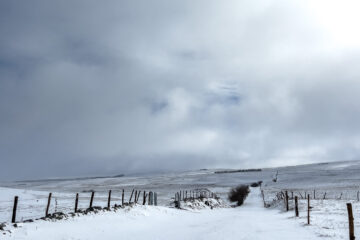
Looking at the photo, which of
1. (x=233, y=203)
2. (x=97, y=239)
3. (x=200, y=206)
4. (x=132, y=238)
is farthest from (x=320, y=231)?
(x=233, y=203)

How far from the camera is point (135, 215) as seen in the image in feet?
92.1

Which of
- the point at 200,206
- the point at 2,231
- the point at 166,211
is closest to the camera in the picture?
the point at 2,231

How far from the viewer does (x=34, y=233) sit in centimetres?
1667

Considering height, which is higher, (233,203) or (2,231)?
(2,231)

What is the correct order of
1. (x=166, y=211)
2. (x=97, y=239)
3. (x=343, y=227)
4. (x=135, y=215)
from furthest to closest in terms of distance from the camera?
(x=166, y=211) → (x=135, y=215) → (x=343, y=227) → (x=97, y=239)

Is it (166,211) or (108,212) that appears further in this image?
(166,211)

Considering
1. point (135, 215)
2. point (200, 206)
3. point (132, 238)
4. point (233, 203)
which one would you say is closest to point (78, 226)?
point (132, 238)

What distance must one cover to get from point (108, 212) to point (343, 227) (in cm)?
1569

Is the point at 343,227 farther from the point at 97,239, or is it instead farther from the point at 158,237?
the point at 97,239

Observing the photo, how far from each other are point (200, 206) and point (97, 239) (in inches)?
1332

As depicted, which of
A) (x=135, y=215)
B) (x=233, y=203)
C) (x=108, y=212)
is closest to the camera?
(x=108, y=212)

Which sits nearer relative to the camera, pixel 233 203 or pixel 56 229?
pixel 56 229

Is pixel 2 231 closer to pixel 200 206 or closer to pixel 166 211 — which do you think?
pixel 166 211

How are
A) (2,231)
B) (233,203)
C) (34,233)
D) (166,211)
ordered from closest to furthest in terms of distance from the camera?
(2,231) → (34,233) → (166,211) → (233,203)
